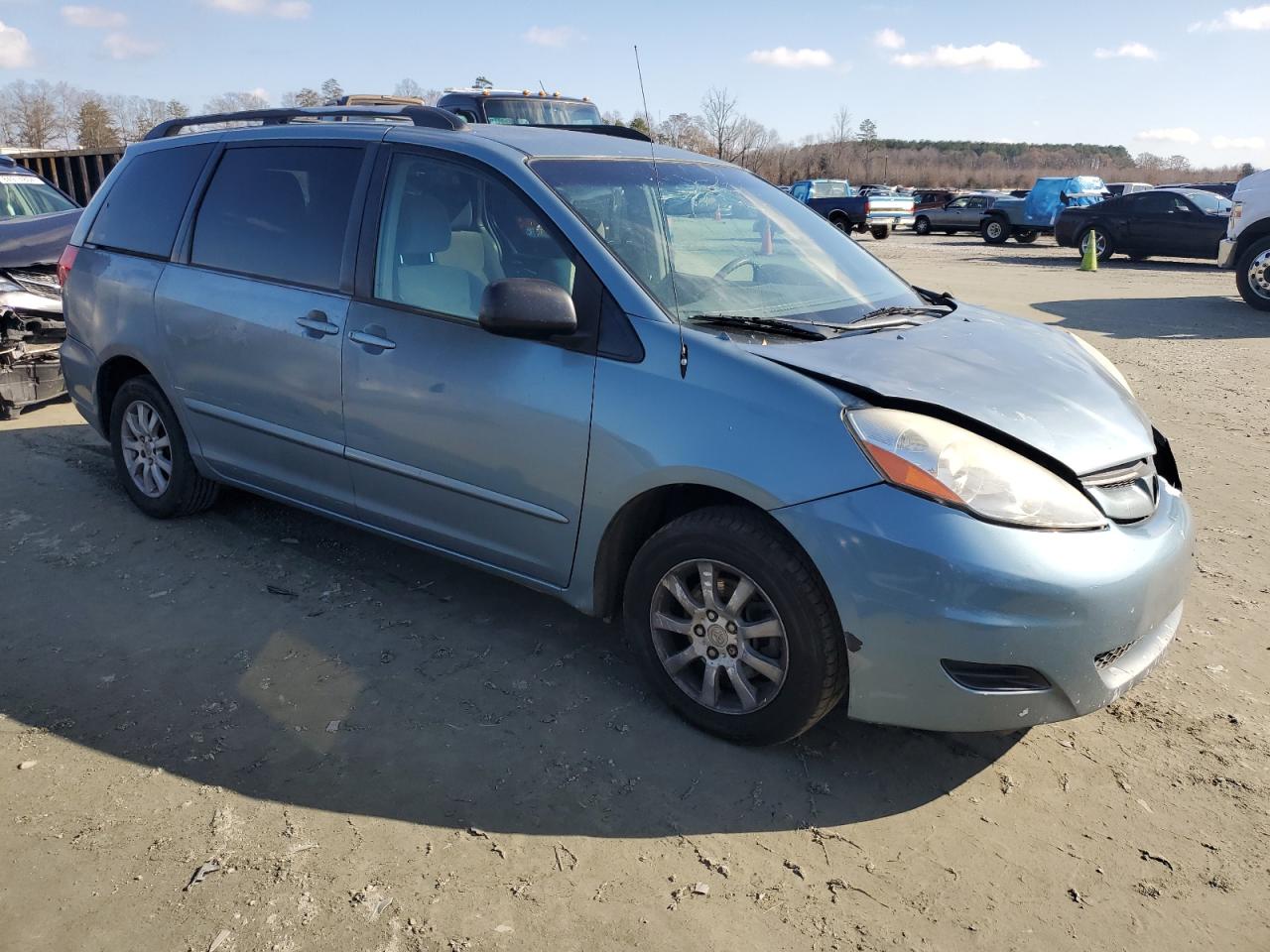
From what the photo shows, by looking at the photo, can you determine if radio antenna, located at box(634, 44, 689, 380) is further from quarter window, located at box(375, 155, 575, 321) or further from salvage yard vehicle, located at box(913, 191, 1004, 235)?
salvage yard vehicle, located at box(913, 191, 1004, 235)

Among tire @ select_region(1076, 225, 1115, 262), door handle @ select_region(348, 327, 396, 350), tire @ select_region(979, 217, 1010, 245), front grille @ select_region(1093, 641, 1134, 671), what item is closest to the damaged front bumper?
door handle @ select_region(348, 327, 396, 350)

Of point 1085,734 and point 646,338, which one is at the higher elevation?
point 646,338

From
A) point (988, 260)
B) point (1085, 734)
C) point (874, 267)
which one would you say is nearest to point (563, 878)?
point (1085, 734)

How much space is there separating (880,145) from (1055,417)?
12098 cm

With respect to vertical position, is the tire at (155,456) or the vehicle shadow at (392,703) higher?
the tire at (155,456)

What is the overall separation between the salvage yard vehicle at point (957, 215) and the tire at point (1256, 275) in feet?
70.6

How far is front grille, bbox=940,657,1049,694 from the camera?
269 centimetres

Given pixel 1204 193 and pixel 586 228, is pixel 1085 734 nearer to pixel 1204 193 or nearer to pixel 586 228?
pixel 586 228

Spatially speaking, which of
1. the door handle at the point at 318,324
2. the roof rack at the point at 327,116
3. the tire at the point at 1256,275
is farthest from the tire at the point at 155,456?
the tire at the point at 1256,275

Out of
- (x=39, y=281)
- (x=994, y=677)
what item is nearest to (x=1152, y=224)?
(x=39, y=281)

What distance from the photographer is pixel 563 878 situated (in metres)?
2.57

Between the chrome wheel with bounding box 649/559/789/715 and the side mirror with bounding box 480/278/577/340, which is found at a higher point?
the side mirror with bounding box 480/278/577/340

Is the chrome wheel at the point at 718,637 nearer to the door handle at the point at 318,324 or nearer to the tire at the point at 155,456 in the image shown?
the door handle at the point at 318,324

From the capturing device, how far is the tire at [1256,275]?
12727mm
